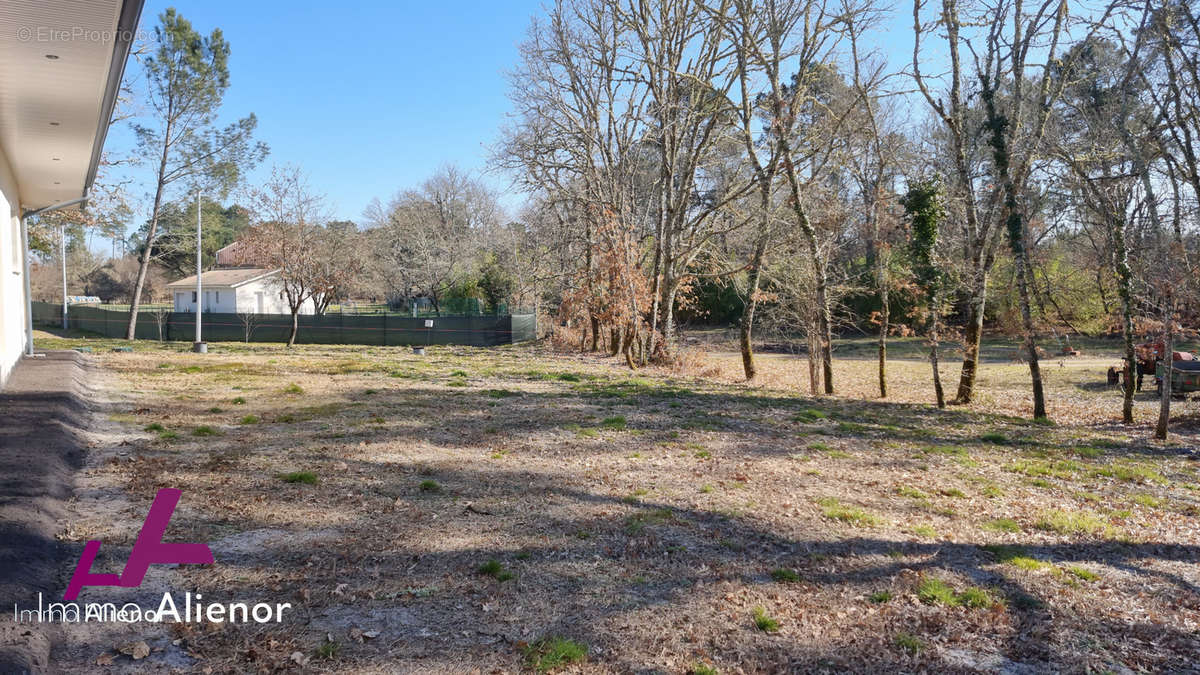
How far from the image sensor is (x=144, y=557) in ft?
13.7

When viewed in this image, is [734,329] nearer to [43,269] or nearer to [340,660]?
[340,660]

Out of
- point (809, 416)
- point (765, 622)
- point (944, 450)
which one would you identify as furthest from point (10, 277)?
point (944, 450)

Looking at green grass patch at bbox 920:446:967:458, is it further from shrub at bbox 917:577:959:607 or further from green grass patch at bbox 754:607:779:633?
green grass patch at bbox 754:607:779:633

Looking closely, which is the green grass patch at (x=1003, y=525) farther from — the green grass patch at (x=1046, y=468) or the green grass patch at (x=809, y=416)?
the green grass patch at (x=809, y=416)

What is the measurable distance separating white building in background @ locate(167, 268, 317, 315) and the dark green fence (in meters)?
6.80

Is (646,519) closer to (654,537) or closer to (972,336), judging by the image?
(654,537)

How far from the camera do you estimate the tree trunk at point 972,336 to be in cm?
1155

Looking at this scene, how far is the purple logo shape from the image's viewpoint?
3814mm

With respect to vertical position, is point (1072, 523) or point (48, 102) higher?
point (48, 102)

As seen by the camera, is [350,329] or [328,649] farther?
[350,329]

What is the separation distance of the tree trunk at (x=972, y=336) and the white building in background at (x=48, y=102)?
12.2 metres

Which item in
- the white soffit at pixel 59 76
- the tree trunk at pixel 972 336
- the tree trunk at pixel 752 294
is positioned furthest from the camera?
the tree trunk at pixel 752 294

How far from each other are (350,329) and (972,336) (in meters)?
25.8

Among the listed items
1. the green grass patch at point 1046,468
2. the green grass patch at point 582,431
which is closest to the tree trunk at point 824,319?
the green grass patch at point 1046,468
